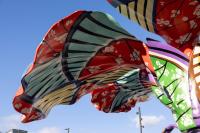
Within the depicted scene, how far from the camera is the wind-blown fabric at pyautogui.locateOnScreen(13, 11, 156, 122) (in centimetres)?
688

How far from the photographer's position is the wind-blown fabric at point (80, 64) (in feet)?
22.6

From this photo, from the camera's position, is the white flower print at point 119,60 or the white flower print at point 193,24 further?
the white flower print at point 119,60

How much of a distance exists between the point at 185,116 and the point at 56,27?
2469 mm

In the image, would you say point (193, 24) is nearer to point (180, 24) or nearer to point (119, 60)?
point (180, 24)

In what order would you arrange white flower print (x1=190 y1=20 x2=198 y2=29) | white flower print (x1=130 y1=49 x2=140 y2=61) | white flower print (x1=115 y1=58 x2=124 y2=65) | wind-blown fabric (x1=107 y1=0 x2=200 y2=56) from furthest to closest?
white flower print (x1=115 y1=58 x2=124 y2=65), white flower print (x1=130 y1=49 x2=140 y2=61), white flower print (x1=190 y1=20 x2=198 y2=29), wind-blown fabric (x1=107 y1=0 x2=200 y2=56)

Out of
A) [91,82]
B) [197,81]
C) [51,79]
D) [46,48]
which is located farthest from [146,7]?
[91,82]

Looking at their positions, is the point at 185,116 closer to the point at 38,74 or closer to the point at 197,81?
the point at 197,81

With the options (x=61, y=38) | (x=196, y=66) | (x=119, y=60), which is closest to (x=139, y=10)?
(x=196, y=66)

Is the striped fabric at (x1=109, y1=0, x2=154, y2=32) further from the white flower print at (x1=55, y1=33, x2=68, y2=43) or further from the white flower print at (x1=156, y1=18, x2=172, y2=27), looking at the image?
the white flower print at (x1=55, y1=33, x2=68, y2=43)

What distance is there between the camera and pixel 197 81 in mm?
5781

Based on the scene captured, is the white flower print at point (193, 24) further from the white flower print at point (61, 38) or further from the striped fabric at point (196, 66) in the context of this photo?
the white flower print at point (61, 38)

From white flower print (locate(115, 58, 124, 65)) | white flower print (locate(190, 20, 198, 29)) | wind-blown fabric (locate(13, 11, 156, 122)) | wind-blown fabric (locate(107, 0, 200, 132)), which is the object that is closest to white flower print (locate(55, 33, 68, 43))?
wind-blown fabric (locate(13, 11, 156, 122))

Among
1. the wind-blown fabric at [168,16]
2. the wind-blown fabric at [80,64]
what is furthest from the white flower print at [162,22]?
the wind-blown fabric at [80,64]

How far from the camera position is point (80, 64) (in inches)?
326
